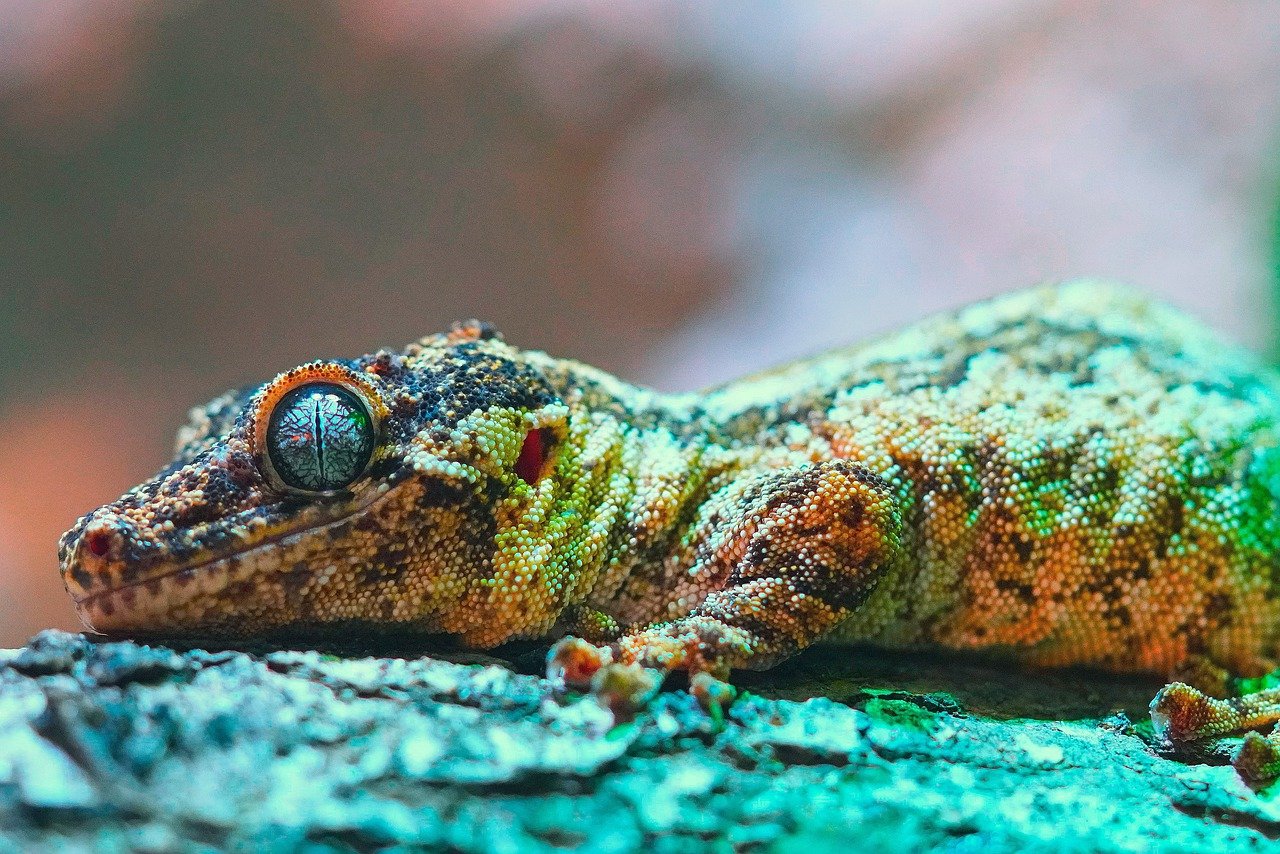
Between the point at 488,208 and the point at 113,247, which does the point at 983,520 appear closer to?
the point at 488,208

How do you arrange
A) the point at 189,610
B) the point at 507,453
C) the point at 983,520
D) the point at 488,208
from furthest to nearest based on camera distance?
the point at 488,208 < the point at 983,520 < the point at 507,453 < the point at 189,610

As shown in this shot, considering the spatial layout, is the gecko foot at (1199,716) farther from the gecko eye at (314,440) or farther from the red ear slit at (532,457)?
the gecko eye at (314,440)

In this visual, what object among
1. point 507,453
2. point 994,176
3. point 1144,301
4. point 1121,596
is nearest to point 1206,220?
point 994,176

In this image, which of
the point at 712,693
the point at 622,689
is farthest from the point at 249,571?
the point at 712,693

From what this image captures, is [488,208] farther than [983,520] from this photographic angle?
Yes

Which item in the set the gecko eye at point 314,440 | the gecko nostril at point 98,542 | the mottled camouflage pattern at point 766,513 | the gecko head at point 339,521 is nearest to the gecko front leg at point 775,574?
the mottled camouflage pattern at point 766,513

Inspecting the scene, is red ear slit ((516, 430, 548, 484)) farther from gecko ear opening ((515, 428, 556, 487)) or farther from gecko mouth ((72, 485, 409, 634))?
gecko mouth ((72, 485, 409, 634))

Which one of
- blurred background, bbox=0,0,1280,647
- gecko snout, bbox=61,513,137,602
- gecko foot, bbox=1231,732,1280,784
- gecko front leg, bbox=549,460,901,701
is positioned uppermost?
blurred background, bbox=0,0,1280,647

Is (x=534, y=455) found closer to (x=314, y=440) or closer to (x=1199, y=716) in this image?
(x=314, y=440)

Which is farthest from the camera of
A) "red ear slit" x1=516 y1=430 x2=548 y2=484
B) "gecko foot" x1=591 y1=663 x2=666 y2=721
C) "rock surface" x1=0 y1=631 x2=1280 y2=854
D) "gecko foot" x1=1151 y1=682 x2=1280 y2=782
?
"red ear slit" x1=516 y1=430 x2=548 y2=484

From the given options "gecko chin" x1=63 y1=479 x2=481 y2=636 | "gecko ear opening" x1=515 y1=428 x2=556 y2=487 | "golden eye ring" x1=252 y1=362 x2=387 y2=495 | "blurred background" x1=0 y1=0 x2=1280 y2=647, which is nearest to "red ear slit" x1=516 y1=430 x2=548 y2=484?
"gecko ear opening" x1=515 y1=428 x2=556 y2=487
